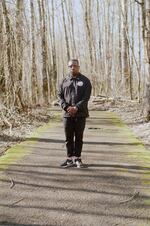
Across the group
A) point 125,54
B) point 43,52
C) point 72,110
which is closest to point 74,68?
point 72,110

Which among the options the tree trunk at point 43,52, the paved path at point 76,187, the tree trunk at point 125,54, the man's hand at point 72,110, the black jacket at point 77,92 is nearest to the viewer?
the paved path at point 76,187

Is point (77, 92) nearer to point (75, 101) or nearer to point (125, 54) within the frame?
point (75, 101)

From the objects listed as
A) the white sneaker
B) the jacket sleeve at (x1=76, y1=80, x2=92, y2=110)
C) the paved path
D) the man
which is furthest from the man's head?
the paved path

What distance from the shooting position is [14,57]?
48.1ft

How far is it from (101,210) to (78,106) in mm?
2497

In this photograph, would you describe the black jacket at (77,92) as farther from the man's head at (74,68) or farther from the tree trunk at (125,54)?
the tree trunk at (125,54)

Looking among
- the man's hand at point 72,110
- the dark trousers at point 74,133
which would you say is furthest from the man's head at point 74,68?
the dark trousers at point 74,133

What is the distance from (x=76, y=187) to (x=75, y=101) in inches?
68.5

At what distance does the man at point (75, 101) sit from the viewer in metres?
7.39

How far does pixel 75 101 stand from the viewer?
24.5 feet

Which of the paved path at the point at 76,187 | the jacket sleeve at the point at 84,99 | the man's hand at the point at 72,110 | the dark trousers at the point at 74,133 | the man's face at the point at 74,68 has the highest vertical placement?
the man's face at the point at 74,68

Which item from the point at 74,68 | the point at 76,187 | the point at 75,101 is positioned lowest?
the point at 76,187

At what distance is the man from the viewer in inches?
291

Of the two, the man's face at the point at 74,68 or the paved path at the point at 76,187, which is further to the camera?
the man's face at the point at 74,68
